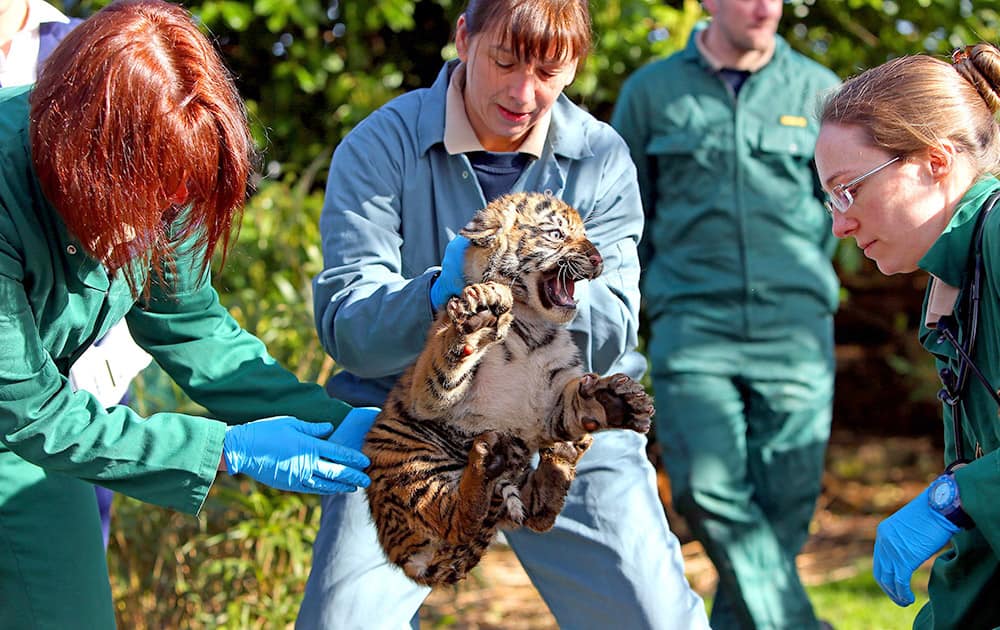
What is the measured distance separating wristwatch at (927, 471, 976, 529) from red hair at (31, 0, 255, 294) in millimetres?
1855

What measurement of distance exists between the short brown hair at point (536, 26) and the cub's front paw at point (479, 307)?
2.56 feet

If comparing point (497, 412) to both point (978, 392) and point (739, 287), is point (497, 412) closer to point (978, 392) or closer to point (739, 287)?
point (978, 392)

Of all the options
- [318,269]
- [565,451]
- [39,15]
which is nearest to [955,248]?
[565,451]

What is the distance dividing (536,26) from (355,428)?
4.21ft

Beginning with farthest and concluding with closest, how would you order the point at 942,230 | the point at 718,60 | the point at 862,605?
1. the point at 862,605
2. the point at 718,60
3. the point at 942,230

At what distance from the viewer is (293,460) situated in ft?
10.5

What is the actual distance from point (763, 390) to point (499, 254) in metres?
2.82

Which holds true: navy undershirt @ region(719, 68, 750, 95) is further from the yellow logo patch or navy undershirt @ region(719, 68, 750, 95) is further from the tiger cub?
the tiger cub

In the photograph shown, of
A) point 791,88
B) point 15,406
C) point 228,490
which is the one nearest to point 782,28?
point 791,88

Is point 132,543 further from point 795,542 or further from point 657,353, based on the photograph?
point 795,542

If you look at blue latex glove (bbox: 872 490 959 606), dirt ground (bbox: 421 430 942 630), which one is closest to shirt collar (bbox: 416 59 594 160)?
blue latex glove (bbox: 872 490 959 606)

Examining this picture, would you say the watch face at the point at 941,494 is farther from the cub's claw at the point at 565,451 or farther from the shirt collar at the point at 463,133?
the shirt collar at the point at 463,133

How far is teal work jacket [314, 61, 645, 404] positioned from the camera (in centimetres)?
338

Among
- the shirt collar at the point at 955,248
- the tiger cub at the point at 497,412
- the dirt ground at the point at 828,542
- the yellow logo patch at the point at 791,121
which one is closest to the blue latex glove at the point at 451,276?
the tiger cub at the point at 497,412
